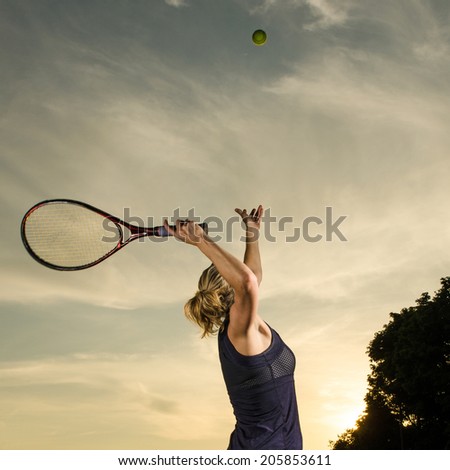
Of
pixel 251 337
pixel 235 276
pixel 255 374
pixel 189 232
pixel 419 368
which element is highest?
pixel 419 368

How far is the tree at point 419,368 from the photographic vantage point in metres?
29.5

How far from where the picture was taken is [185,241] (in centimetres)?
518

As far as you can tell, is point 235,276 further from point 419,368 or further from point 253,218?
point 419,368

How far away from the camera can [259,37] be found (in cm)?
1370

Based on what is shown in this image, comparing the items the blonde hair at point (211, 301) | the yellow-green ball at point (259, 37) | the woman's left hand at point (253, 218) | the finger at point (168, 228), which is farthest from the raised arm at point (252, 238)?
the yellow-green ball at point (259, 37)

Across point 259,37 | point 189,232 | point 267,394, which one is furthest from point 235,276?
point 259,37

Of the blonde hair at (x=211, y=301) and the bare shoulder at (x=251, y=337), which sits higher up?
the blonde hair at (x=211, y=301)

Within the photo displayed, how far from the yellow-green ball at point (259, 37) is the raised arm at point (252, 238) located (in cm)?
735

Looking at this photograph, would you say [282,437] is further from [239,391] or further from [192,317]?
[192,317]

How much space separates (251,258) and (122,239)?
6.30 feet

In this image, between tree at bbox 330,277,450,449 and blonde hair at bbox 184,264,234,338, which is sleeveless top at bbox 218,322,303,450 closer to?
blonde hair at bbox 184,264,234,338

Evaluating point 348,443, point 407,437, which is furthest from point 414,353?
point 348,443

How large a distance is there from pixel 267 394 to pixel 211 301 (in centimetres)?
105

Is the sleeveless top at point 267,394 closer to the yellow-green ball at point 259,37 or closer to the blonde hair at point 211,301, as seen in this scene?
the blonde hair at point 211,301
